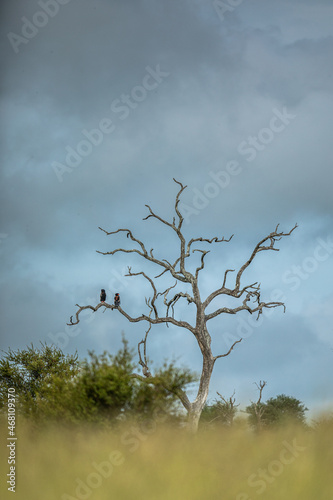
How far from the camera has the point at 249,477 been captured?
9.70 m

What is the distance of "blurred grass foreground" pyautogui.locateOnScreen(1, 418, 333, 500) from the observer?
9227mm

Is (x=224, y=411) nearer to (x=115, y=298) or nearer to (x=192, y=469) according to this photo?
(x=115, y=298)

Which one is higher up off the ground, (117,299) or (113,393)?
(117,299)

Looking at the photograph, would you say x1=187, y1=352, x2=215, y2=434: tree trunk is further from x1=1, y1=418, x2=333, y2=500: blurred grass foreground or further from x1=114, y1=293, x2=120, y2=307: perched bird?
x1=1, y1=418, x2=333, y2=500: blurred grass foreground

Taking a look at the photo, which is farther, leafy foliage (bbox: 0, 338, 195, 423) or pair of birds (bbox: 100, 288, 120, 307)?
pair of birds (bbox: 100, 288, 120, 307)

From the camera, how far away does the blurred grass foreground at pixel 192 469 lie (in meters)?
9.23

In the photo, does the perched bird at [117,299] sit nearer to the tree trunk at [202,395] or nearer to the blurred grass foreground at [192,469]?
the tree trunk at [202,395]

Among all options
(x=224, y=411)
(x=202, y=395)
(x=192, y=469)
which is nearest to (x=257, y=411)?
(x=224, y=411)

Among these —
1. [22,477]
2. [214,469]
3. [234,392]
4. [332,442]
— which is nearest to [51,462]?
[22,477]

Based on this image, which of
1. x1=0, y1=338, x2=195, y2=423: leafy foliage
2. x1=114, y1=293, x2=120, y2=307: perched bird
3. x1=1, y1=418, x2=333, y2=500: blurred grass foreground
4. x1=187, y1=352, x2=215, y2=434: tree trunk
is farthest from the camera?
x1=114, y1=293, x2=120, y2=307: perched bird

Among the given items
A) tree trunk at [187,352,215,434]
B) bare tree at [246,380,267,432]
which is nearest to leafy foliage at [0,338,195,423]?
tree trunk at [187,352,215,434]

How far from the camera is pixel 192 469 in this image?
995 cm

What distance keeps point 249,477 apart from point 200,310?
1446cm

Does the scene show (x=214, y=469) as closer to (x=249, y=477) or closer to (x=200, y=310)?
(x=249, y=477)
